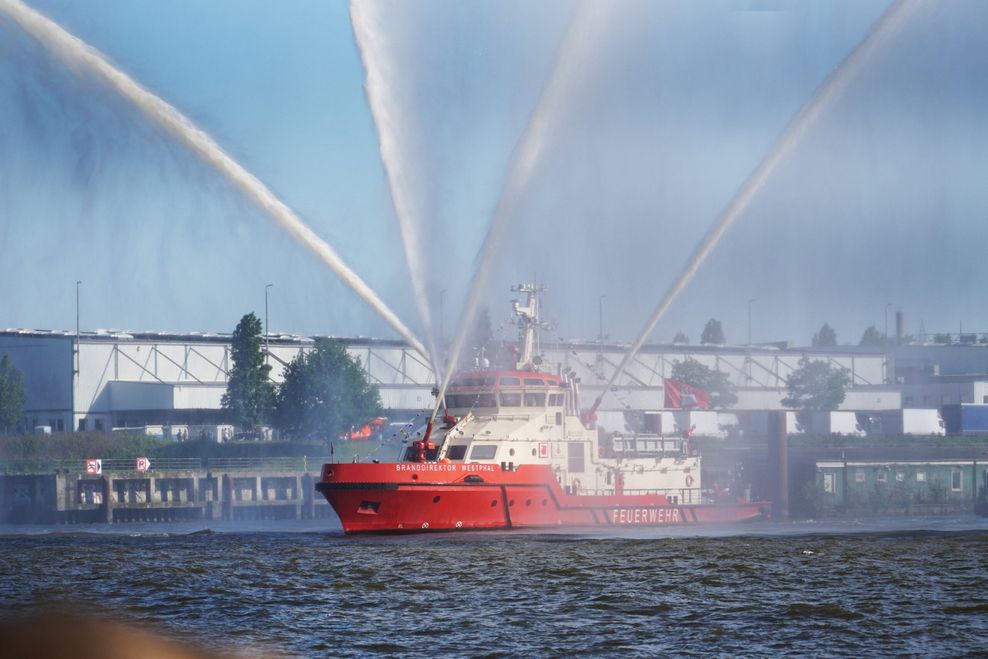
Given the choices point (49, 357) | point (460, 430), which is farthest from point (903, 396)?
point (460, 430)

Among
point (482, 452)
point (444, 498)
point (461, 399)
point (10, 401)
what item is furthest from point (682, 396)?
point (444, 498)

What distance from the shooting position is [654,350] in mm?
134500

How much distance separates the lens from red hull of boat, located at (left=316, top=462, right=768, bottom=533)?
5216 cm

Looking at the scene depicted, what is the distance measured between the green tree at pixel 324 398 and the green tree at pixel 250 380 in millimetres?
1216

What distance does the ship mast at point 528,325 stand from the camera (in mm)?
59750

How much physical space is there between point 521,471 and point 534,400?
11.5 ft

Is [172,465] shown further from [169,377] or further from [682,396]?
[682,396]

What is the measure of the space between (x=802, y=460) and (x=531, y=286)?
32514mm

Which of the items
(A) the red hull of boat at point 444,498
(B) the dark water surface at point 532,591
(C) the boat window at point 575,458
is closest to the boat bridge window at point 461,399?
(A) the red hull of boat at point 444,498

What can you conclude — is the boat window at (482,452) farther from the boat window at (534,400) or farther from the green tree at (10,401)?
the green tree at (10,401)

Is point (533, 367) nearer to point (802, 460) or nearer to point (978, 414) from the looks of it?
point (802, 460)

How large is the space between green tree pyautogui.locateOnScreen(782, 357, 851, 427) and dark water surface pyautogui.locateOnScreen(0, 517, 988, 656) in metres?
70.3

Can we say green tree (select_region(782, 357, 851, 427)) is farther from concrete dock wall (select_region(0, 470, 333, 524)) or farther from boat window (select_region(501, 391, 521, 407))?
boat window (select_region(501, 391, 521, 407))

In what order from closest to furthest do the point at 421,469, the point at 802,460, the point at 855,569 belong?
1. the point at 855,569
2. the point at 421,469
3. the point at 802,460
